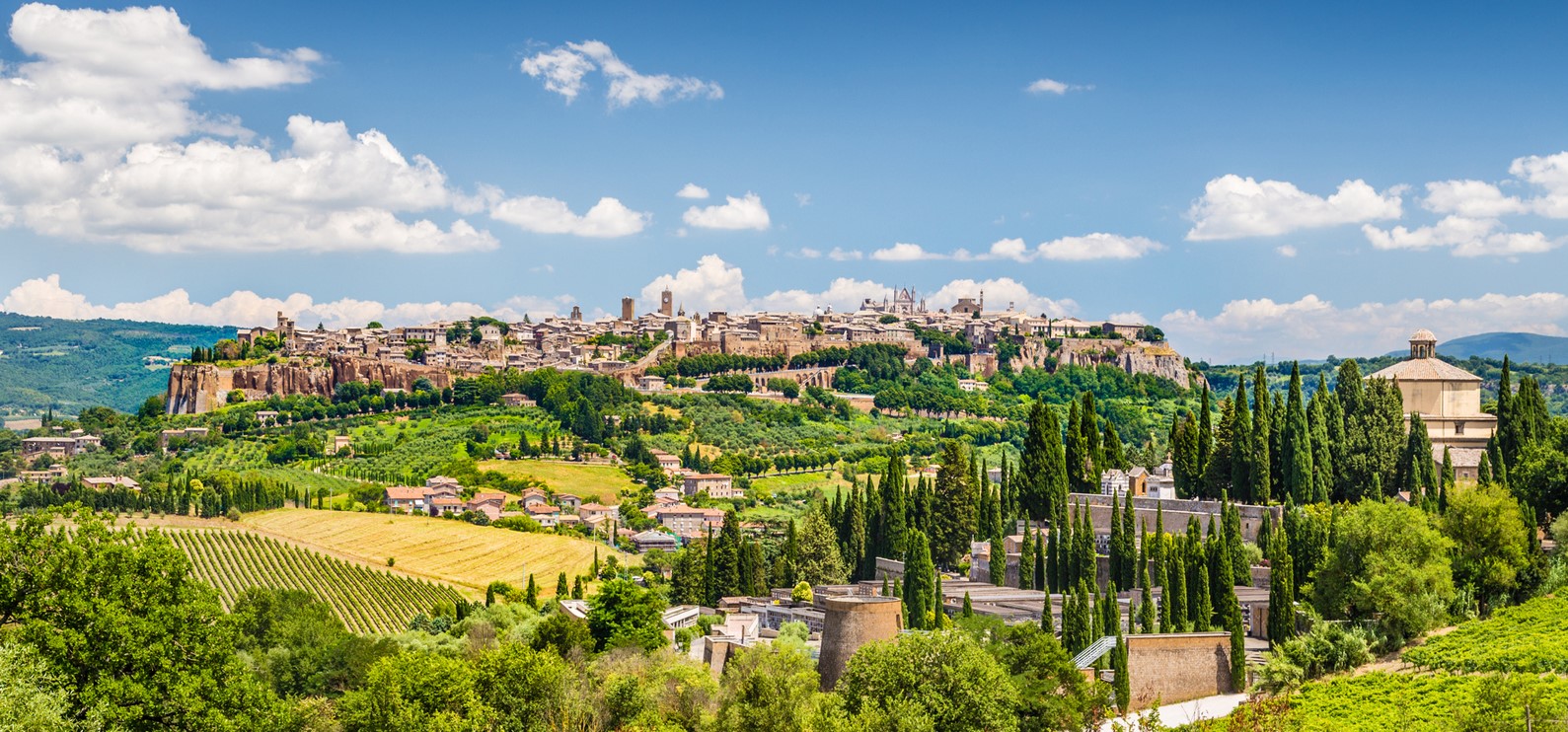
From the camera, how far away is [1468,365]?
130 m

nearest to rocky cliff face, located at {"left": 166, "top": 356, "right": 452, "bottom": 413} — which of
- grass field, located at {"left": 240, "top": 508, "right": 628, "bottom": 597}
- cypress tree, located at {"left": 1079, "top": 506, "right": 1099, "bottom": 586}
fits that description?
grass field, located at {"left": 240, "top": 508, "right": 628, "bottom": 597}

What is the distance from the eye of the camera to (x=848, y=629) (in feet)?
114

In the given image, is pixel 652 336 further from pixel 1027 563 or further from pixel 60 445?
pixel 1027 563

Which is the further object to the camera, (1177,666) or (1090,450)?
(1090,450)

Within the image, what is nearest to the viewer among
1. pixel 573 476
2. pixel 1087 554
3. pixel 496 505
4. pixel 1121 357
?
pixel 1087 554

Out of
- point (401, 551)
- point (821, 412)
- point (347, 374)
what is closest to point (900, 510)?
point (401, 551)

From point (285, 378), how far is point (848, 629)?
107 metres

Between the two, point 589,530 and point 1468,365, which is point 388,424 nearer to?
point 589,530

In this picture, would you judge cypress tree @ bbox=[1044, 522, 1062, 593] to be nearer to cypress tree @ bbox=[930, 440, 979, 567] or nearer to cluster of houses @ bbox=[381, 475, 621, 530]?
cypress tree @ bbox=[930, 440, 979, 567]

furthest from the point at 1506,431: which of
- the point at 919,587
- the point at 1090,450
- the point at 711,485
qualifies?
the point at 711,485

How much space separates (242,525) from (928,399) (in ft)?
186

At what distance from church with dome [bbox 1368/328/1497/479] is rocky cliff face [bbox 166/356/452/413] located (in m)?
95.7

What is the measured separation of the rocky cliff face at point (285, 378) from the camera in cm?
13012

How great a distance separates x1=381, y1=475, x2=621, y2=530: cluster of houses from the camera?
86.9 meters
